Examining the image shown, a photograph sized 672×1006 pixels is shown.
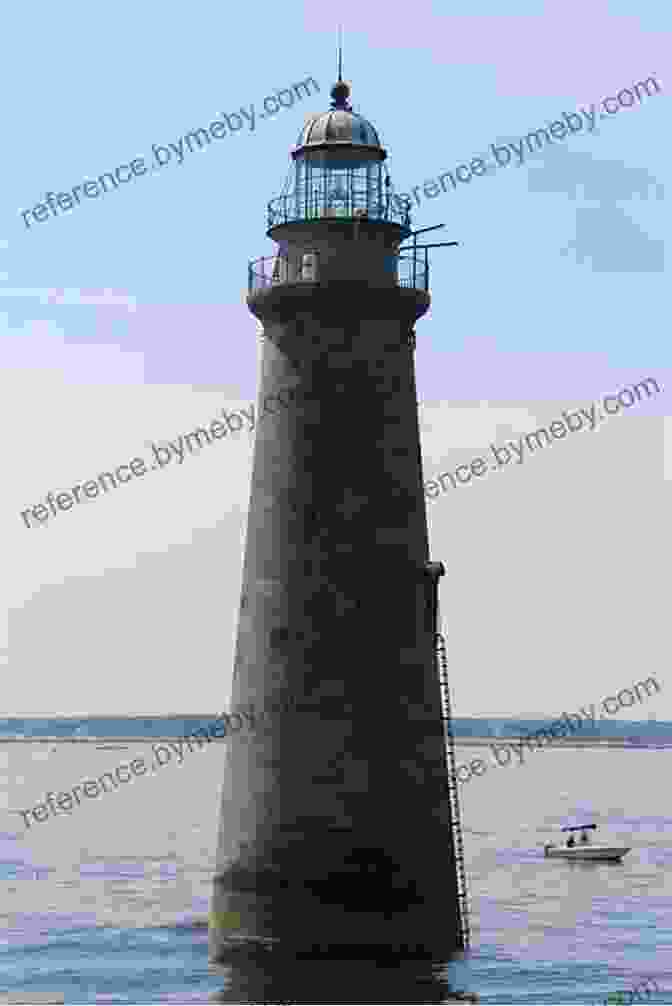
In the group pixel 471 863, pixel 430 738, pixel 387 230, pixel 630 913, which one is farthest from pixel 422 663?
pixel 471 863

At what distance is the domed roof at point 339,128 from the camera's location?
39375 millimetres

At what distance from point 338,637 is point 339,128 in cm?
1180

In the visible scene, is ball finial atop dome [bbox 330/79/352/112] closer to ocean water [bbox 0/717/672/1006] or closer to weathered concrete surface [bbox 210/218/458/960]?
weathered concrete surface [bbox 210/218/458/960]

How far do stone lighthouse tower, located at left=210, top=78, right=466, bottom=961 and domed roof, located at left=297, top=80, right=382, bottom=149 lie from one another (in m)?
1.42

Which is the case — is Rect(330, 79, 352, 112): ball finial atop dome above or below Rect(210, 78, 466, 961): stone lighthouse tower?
above

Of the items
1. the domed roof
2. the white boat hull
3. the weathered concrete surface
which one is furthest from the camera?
the white boat hull

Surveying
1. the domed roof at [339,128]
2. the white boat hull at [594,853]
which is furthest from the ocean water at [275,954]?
the domed roof at [339,128]

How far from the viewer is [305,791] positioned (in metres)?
36.4

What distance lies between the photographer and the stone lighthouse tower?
36375 millimetres

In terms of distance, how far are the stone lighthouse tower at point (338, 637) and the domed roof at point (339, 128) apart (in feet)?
4.67

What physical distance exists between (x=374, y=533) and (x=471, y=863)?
150ft

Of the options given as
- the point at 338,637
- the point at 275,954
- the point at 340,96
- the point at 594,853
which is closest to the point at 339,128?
the point at 340,96

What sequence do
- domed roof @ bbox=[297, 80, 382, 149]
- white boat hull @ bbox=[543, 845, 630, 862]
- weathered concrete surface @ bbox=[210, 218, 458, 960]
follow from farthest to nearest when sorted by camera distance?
white boat hull @ bbox=[543, 845, 630, 862], domed roof @ bbox=[297, 80, 382, 149], weathered concrete surface @ bbox=[210, 218, 458, 960]

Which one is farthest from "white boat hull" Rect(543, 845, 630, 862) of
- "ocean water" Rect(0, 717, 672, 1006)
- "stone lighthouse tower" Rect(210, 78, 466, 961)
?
"stone lighthouse tower" Rect(210, 78, 466, 961)
